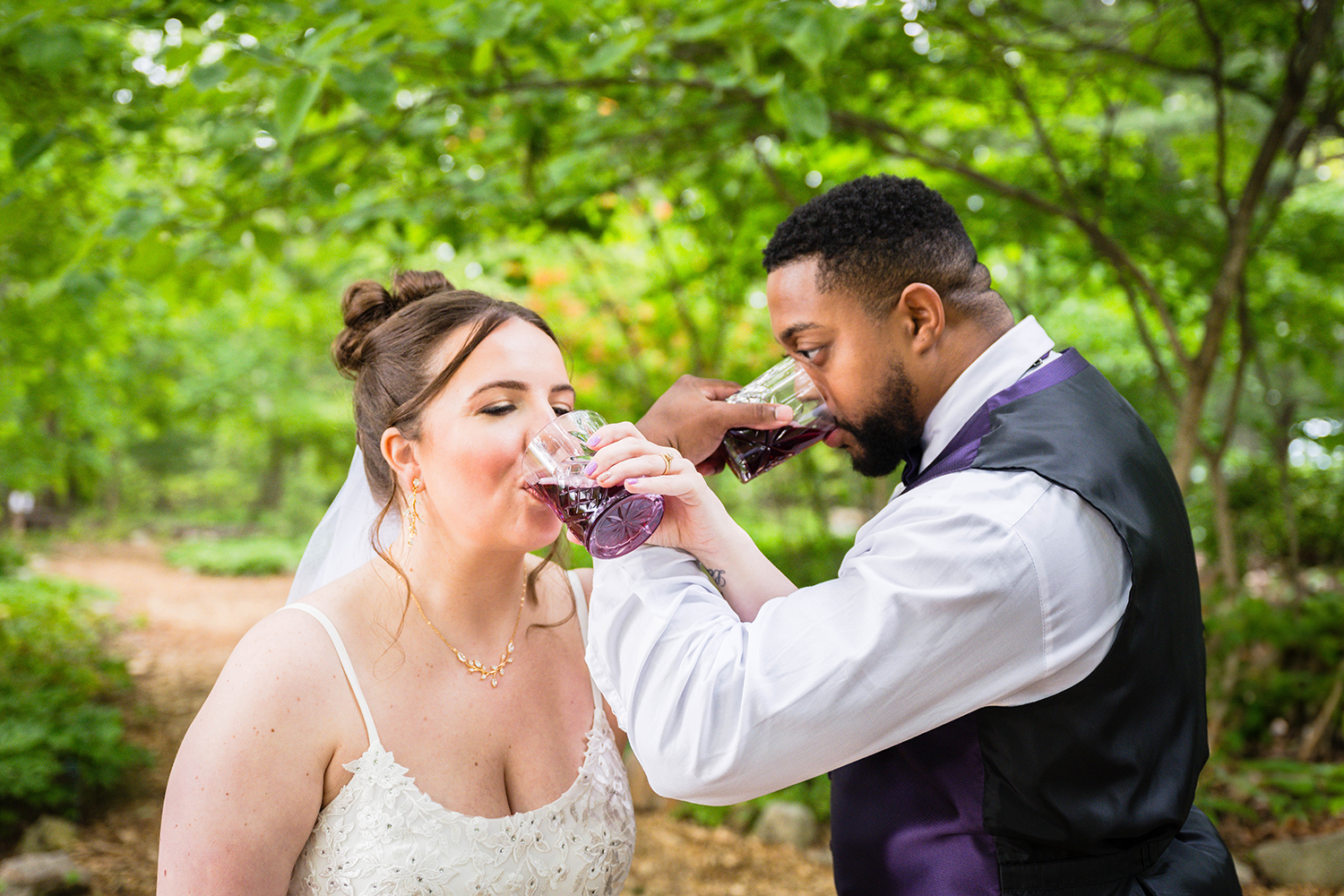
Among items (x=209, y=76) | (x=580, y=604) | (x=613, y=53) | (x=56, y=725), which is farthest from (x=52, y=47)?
(x=56, y=725)

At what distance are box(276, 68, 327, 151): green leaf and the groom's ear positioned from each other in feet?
2.63

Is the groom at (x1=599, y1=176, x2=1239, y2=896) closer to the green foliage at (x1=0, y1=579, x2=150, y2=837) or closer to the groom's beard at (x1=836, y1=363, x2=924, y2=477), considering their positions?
the groom's beard at (x1=836, y1=363, x2=924, y2=477)

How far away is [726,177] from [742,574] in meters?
3.77

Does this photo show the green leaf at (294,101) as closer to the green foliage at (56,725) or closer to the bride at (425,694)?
the bride at (425,694)

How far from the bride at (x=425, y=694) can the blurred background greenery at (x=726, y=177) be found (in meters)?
0.75

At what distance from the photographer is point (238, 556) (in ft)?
50.8

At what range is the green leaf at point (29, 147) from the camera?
287 cm

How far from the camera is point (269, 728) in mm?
1738

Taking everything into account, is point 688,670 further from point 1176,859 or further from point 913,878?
point 1176,859

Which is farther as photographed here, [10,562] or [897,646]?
[10,562]

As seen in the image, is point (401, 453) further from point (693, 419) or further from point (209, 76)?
point (209, 76)

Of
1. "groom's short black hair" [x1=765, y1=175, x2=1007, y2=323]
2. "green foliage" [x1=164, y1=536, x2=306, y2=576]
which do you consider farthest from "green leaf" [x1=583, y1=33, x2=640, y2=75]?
"green foliage" [x1=164, y1=536, x2=306, y2=576]

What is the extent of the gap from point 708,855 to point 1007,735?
3.99 metres

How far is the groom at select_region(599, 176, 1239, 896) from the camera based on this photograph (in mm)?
1308
